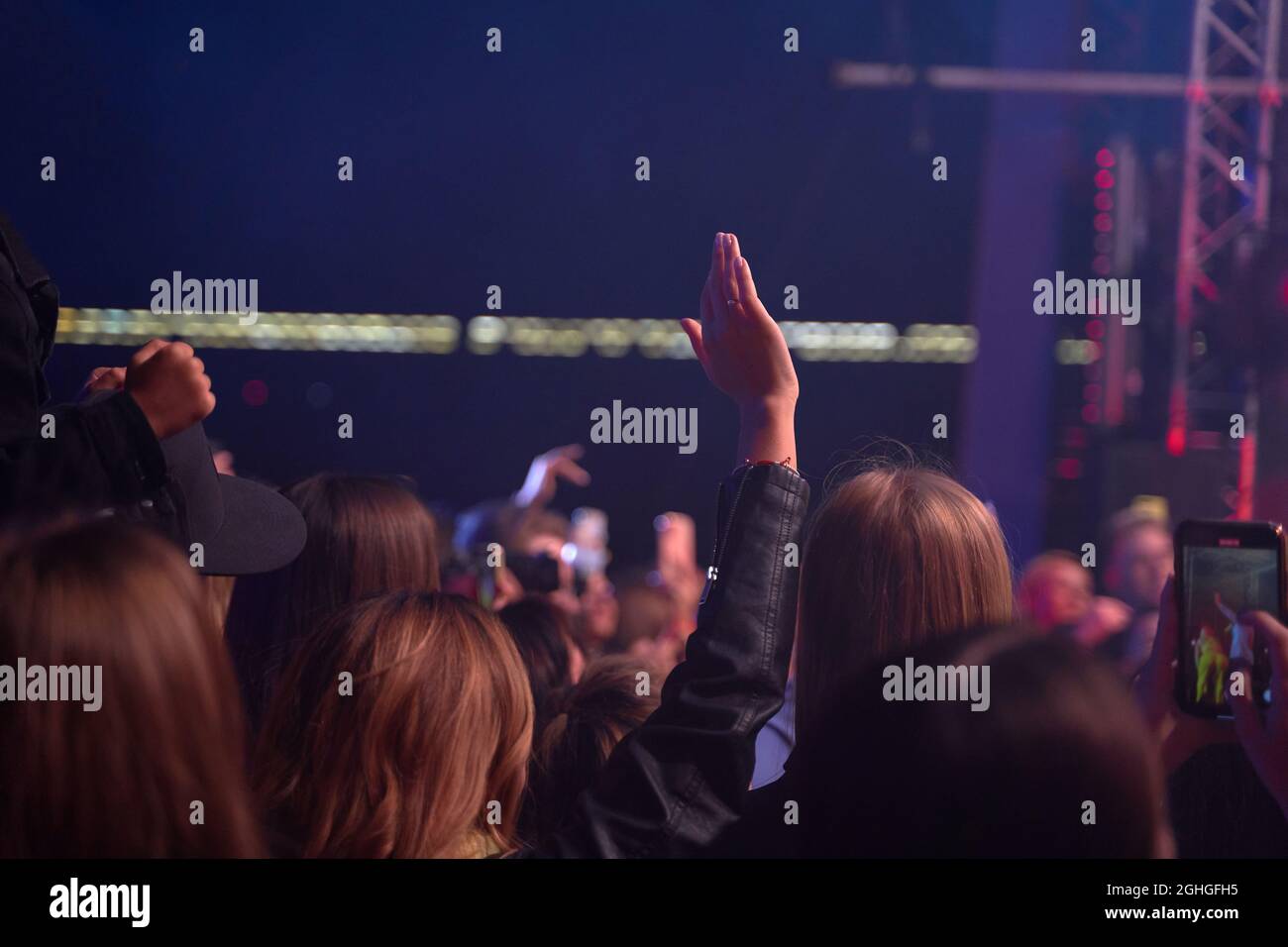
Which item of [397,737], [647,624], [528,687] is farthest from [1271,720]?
[647,624]

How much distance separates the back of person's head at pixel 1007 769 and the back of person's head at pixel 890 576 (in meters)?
0.55

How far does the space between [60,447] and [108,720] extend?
0.37m

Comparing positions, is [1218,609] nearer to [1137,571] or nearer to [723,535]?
[723,535]

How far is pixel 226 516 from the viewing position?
1573mm

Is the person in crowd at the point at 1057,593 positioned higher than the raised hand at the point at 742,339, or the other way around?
the raised hand at the point at 742,339

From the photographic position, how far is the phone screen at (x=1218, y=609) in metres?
1.41

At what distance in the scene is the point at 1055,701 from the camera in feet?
2.49

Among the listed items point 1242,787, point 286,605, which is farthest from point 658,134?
point 1242,787

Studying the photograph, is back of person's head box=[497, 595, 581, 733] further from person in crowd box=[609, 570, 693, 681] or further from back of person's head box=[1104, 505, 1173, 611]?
back of person's head box=[1104, 505, 1173, 611]

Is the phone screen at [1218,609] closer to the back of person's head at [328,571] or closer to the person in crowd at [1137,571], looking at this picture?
the back of person's head at [328,571]

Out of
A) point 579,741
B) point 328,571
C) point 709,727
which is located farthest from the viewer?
point 328,571

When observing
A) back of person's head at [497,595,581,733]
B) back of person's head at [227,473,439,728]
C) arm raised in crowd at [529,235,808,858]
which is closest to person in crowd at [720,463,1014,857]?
arm raised in crowd at [529,235,808,858]

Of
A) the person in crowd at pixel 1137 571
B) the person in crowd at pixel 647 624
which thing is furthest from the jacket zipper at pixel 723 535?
the person in crowd at pixel 1137 571

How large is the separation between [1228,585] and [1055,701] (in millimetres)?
896
